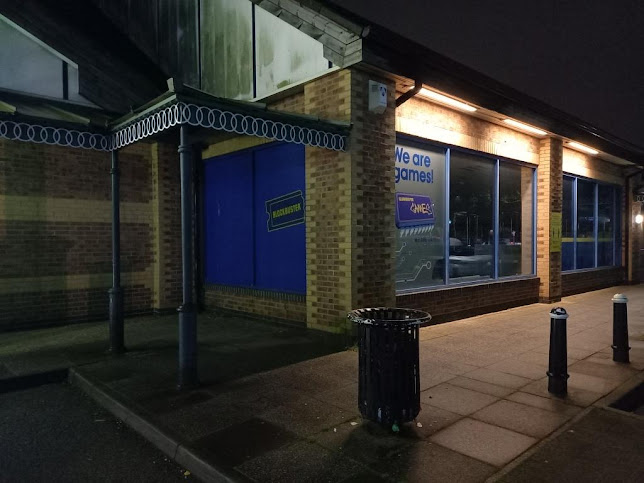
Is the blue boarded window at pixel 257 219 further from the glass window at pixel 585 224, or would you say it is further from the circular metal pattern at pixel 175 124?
the glass window at pixel 585 224

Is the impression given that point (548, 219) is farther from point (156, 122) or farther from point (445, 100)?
point (156, 122)

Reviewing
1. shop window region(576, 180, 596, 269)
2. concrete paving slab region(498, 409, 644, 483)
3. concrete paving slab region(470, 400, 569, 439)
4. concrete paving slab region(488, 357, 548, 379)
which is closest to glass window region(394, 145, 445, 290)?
concrete paving slab region(488, 357, 548, 379)

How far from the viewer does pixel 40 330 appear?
329 inches

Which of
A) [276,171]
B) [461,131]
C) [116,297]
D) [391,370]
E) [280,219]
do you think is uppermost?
[461,131]

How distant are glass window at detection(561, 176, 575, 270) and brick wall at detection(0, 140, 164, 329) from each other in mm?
10998

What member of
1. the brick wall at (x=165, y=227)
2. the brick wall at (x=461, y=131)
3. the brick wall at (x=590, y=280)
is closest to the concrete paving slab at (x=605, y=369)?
the brick wall at (x=461, y=131)

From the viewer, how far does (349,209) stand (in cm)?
698

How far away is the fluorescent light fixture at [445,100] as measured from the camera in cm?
812

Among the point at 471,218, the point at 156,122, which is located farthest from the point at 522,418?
the point at 471,218

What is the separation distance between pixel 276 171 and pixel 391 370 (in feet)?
17.8

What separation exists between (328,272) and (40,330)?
5.28 m

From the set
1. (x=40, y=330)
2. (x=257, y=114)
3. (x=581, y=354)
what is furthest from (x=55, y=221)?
(x=581, y=354)

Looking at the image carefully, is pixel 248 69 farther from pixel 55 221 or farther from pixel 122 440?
pixel 122 440

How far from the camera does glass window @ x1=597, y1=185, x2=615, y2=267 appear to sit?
15.4 metres
